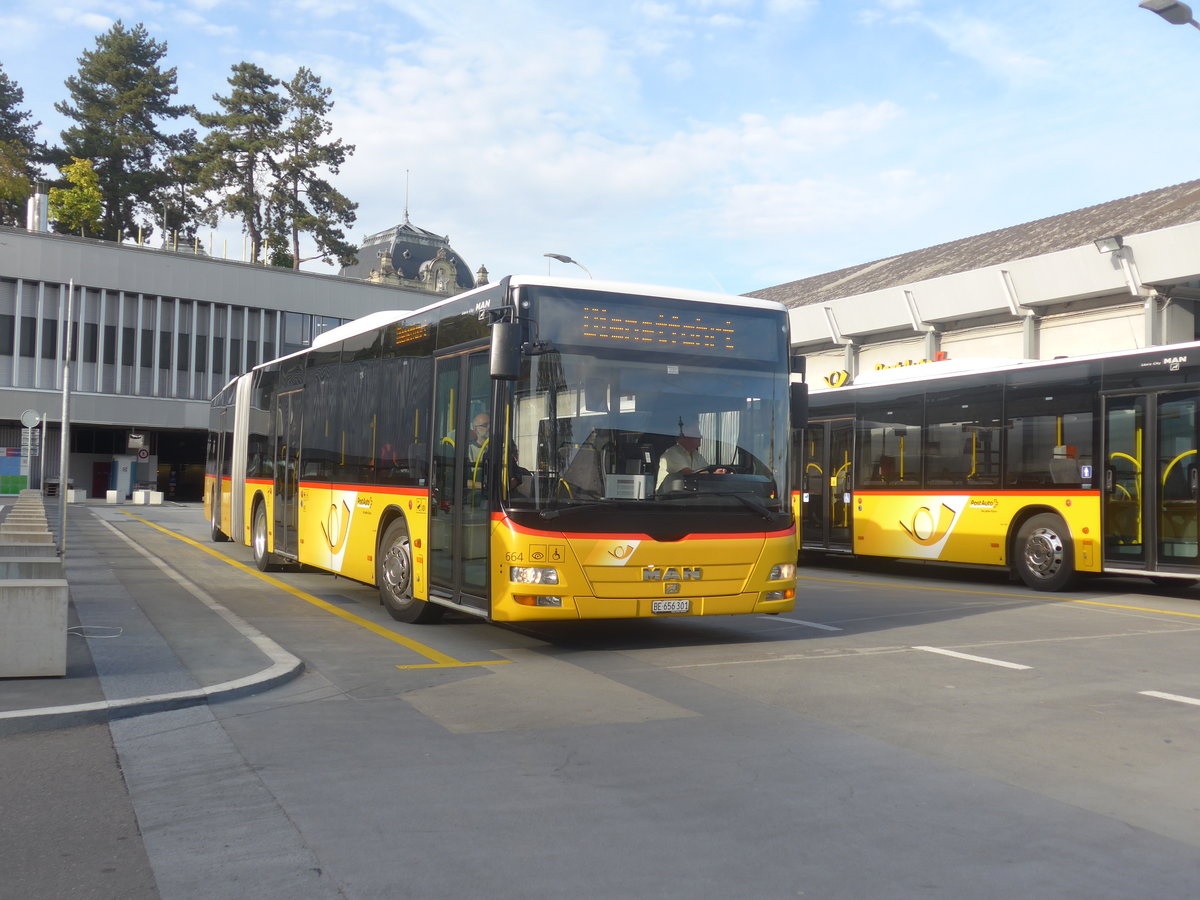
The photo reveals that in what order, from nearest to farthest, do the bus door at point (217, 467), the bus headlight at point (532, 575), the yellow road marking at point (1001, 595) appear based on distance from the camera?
1. the bus headlight at point (532, 575)
2. the yellow road marking at point (1001, 595)
3. the bus door at point (217, 467)

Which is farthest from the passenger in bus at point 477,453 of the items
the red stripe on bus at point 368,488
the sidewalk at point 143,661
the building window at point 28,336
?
the building window at point 28,336

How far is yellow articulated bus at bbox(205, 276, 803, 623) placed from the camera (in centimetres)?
939

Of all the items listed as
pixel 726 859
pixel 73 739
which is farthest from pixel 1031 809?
pixel 73 739

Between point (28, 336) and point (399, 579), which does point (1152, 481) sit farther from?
point (28, 336)

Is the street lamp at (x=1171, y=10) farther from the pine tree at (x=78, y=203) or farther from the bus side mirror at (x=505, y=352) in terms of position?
the pine tree at (x=78, y=203)

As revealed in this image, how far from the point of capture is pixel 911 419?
1767 centimetres

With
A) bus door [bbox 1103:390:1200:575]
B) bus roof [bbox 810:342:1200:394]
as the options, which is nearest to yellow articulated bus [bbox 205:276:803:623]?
bus door [bbox 1103:390:1200:575]

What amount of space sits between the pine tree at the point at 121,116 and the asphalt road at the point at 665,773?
66369 mm

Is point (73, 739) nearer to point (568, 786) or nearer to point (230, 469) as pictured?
point (568, 786)

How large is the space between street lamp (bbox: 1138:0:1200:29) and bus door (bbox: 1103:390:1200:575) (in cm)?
473

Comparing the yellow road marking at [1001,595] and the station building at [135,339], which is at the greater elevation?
the station building at [135,339]

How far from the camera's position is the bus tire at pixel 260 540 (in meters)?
16.7

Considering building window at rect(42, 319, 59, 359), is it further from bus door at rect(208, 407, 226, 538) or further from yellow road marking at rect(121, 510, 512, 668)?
yellow road marking at rect(121, 510, 512, 668)

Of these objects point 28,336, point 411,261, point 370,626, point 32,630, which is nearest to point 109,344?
point 28,336
